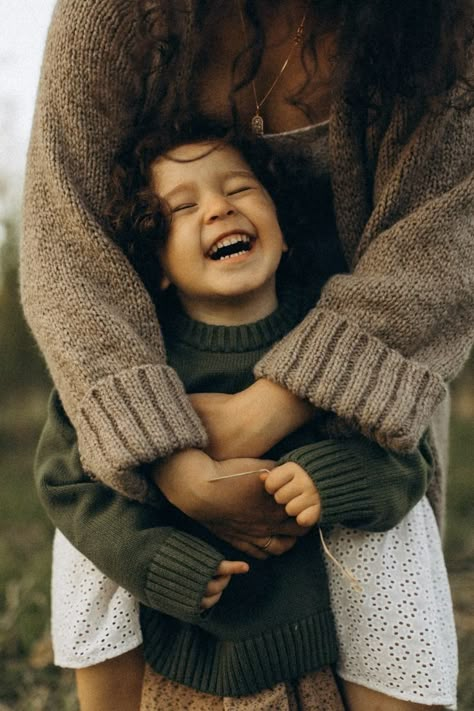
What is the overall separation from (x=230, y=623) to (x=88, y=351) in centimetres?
52

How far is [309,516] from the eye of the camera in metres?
1.49

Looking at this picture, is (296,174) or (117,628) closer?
(117,628)

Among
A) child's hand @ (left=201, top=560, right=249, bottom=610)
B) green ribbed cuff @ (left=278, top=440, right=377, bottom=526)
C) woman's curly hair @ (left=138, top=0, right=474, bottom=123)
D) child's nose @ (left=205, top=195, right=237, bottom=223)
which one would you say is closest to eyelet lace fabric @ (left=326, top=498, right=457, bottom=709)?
green ribbed cuff @ (left=278, top=440, right=377, bottom=526)

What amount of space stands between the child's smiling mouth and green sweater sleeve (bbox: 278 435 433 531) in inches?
15.2

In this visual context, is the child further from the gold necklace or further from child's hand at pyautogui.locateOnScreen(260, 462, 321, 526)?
the gold necklace

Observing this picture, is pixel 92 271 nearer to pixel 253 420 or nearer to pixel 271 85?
pixel 253 420

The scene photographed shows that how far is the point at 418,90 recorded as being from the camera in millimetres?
1617

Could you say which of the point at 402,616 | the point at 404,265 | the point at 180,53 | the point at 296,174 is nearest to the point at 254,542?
the point at 402,616

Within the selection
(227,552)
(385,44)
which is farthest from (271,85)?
(227,552)

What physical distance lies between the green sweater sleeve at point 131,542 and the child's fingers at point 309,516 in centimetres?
14

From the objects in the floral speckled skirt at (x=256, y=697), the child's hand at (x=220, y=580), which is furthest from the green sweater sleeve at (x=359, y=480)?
the floral speckled skirt at (x=256, y=697)

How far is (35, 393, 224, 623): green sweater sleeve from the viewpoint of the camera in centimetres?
147

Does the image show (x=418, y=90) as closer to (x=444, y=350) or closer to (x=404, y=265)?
(x=404, y=265)

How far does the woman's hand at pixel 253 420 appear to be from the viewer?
1.55 m
